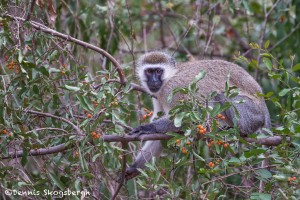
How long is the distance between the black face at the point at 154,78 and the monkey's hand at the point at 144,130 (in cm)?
62

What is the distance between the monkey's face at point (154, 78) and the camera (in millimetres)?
6488

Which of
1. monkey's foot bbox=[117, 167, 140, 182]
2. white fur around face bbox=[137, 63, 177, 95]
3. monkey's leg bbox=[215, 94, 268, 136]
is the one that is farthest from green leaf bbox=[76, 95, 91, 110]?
monkey's leg bbox=[215, 94, 268, 136]

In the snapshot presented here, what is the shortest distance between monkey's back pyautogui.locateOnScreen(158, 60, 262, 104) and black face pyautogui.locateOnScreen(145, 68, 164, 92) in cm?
11

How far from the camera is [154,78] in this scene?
6.53 m

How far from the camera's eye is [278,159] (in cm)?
472

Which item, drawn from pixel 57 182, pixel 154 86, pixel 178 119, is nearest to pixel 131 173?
pixel 154 86

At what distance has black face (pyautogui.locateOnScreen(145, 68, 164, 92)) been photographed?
6488 millimetres

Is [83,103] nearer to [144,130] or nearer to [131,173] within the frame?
[144,130]

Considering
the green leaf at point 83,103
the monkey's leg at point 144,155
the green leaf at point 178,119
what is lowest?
the monkey's leg at point 144,155

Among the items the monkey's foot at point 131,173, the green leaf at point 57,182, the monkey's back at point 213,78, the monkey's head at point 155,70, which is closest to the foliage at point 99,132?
the green leaf at point 57,182

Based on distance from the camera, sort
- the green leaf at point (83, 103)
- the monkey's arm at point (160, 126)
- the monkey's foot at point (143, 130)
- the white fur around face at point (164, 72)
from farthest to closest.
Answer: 1. the white fur around face at point (164, 72)
2. the monkey's arm at point (160, 126)
3. the monkey's foot at point (143, 130)
4. the green leaf at point (83, 103)

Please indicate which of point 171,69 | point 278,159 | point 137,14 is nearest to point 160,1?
point 137,14

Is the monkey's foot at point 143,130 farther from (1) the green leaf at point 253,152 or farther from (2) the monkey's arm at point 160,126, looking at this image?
(1) the green leaf at point 253,152

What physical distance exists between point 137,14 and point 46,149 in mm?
4637
